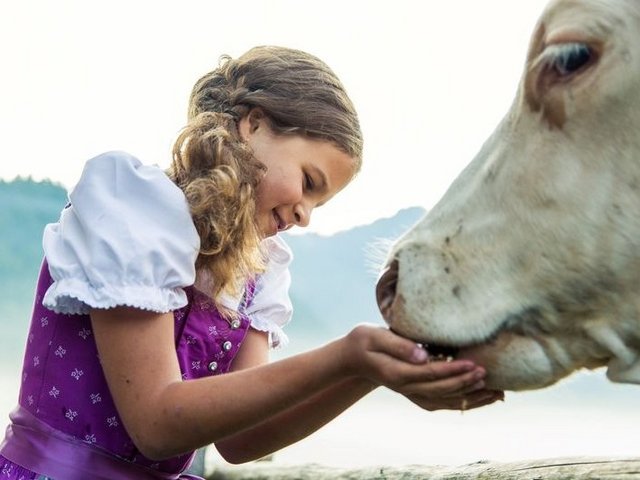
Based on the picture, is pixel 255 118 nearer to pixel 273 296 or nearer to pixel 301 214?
pixel 301 214

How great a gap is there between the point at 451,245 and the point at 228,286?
70cm

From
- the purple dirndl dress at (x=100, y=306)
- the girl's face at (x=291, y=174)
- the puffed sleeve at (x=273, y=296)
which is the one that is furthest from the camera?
the puffed sleeve at (x=273, y=296)

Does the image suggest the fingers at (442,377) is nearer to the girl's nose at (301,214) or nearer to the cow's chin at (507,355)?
the cow's chin at (507,355)

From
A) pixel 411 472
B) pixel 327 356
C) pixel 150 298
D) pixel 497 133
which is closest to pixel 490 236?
pixel 497 133

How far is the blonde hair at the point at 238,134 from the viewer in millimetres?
2541

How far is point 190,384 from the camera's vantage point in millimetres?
2316

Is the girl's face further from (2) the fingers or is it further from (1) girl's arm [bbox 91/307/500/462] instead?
(2) the fingers

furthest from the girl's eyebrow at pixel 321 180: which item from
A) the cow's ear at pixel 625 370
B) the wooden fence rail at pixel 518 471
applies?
the wooden fence rail at pixel 518 471

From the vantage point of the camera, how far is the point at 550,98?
2.06 metres

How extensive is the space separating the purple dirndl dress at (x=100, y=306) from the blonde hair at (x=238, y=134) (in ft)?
0.24

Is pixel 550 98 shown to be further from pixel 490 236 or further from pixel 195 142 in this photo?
pixel 195 142

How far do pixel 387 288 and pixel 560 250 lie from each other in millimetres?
303

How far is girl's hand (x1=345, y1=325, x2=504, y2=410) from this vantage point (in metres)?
1.99

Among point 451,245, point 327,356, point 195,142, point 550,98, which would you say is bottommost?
point 327,356
